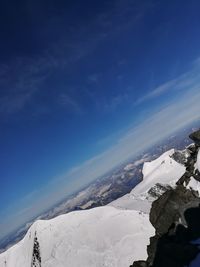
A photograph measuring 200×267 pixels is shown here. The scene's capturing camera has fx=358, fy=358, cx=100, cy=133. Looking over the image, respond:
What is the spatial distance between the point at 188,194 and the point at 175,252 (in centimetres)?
1205

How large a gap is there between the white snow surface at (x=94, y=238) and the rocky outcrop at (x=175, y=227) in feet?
12.1

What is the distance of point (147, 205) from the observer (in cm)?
7744

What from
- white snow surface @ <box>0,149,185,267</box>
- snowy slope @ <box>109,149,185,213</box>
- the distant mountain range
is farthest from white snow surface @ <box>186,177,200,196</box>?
snowy slope @ <box>109,149,185,213</box>

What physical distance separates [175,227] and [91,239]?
18.7 metres

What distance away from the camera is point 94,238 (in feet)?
229

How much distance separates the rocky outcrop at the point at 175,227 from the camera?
5331cm

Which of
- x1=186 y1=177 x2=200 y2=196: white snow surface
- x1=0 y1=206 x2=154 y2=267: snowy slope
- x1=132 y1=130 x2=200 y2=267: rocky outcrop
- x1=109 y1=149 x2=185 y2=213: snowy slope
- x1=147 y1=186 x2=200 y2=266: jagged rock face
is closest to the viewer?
x1=132 y1=130 x2=200 y2=267: rocky outcrop

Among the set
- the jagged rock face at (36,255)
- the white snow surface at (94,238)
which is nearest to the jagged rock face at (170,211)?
the white snow surface at (94,238)

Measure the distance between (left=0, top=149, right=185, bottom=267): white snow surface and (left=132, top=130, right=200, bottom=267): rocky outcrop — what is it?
3.70 metres

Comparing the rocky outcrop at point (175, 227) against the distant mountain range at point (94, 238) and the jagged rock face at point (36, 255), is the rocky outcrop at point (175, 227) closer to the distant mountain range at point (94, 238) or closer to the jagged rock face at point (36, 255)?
the distant mountain range at point (94, 238)

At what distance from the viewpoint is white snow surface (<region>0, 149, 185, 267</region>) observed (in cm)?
6494

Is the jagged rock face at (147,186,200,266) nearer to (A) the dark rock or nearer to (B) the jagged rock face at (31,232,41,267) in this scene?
(A) the dark rock

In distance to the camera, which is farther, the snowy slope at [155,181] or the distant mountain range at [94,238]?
the snowy slope at [155,181]

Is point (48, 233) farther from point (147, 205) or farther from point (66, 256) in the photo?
point (147, 205)
